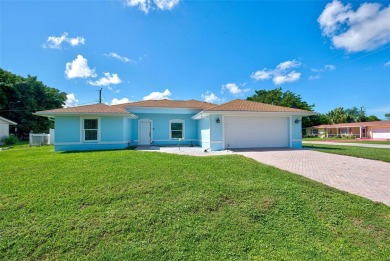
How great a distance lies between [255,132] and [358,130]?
141 ft

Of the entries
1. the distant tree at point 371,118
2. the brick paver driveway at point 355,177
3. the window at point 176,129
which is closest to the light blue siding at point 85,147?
the window at point 176,129

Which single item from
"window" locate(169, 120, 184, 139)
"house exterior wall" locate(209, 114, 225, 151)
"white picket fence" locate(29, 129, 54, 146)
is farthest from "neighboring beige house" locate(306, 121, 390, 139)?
"white picket fence" locate(29, 129, 54, 146)

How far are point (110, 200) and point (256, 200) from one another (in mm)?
3374

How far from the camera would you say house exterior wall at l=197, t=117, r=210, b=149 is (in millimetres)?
13391

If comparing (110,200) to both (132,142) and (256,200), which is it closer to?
(256,200)

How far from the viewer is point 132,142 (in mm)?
15977

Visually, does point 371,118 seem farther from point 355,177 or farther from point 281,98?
point 355,177

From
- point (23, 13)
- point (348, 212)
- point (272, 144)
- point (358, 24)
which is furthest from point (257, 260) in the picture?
point (358, 24)

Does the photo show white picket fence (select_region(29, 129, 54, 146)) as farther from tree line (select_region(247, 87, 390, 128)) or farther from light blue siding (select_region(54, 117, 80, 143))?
tree line (select_region(247, 87, 390, 128))

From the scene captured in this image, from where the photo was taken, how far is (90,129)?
13164mm

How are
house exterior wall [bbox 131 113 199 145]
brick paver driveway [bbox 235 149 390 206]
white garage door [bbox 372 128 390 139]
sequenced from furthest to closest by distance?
white garage door [bbox 372 128 390 139] → house exterior wall [bbox 131 113 199 145] → brick paver driveway [bbox 235 149 390 206]

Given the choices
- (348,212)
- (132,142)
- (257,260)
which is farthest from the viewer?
(132,142)

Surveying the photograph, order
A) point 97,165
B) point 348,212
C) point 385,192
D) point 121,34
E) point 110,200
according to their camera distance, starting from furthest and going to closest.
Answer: point 121,34, point 97,165, point 385,192, point 110,200, point 348,212

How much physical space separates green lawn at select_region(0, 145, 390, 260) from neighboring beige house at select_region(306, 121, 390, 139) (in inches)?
1697
